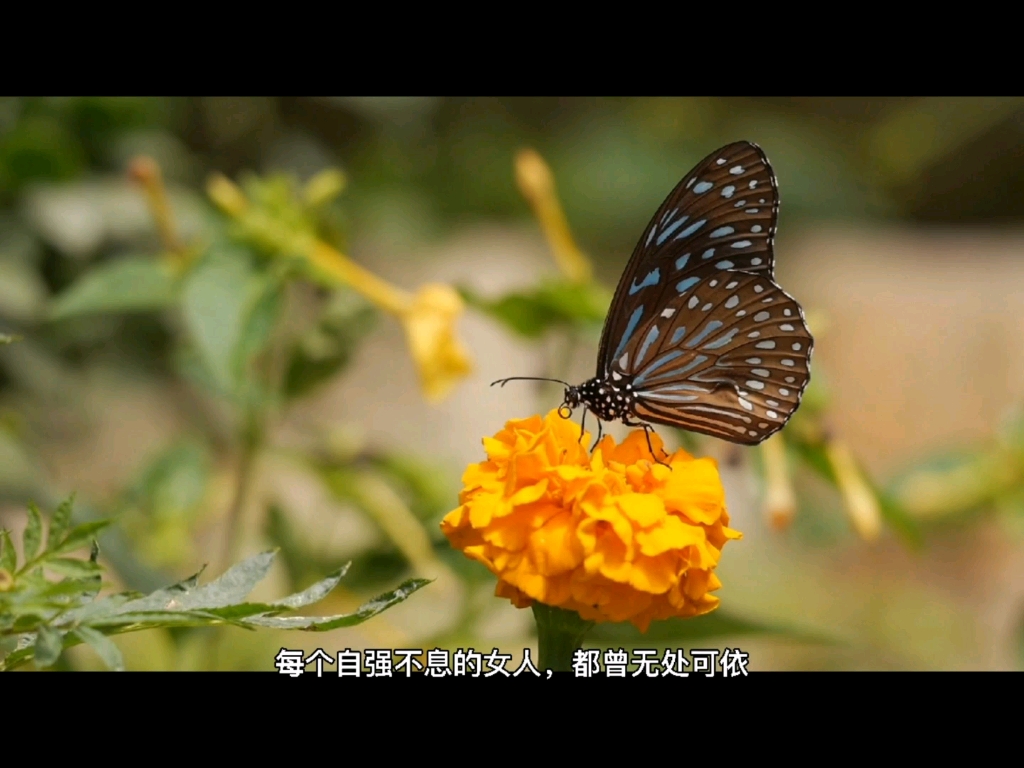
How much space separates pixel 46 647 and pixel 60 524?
0.17 ft

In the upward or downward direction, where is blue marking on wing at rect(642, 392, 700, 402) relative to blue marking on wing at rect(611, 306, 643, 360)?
downward

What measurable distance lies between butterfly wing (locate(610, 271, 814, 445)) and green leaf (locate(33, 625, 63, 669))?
439 mm

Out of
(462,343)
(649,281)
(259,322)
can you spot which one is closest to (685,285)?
(649,281)

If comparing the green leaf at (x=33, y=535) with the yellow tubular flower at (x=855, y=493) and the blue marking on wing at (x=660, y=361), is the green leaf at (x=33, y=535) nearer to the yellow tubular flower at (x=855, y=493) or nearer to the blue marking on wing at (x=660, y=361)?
the blue marking on wing at (x=660, y=361)

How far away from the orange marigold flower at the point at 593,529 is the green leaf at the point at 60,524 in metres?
0.18

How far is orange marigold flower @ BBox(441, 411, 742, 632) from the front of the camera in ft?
1.74

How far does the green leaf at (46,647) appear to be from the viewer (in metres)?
0.43

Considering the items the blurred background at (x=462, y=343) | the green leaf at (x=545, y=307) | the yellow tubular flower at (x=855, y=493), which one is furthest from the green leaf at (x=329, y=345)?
the yellow tubular flower at (x=855, y=493)

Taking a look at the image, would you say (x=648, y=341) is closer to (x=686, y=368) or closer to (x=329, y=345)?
(x=686, y=368)

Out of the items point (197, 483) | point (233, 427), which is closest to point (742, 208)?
point (197, 483)

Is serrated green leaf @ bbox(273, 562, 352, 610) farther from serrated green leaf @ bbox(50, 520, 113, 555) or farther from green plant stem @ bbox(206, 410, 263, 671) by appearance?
green plant stem @ bbox(206, 410, 263, 671)

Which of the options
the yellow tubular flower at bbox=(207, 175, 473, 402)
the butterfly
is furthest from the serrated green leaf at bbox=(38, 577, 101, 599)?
the yellow tubular flower at bbox=(207, 175, 473, 402)

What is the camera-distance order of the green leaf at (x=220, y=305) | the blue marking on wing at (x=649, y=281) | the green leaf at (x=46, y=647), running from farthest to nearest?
1. the green leaf at (x=220, y=305)
2. the blue marking on wing at (x=649, y=281)
3. the green leaf at (x=46, y=647)

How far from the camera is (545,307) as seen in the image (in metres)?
0.97
